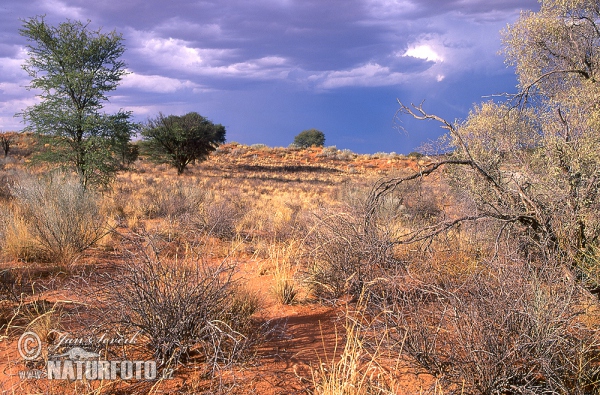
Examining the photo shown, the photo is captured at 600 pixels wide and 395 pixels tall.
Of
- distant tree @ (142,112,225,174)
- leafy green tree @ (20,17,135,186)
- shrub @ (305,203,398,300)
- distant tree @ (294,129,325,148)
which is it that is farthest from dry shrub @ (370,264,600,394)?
distant tree @ (294,129,325,148)

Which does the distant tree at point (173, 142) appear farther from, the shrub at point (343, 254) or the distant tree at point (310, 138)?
the shrub at point (343, 254)

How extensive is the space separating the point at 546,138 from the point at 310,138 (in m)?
56.7

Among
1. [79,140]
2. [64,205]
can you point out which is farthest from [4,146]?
[64,205]

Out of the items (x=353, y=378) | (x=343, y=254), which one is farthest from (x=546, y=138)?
(x=353, y=378)

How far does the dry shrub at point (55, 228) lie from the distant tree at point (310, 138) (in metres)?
55.6

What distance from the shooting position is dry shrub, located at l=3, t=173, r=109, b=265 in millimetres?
7396

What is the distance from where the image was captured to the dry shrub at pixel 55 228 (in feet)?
24.3

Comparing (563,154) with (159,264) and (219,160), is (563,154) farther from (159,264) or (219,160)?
(219,160)

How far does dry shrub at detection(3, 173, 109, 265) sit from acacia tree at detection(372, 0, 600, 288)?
5.63 m

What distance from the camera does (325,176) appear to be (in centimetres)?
3775

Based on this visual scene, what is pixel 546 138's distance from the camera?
979 cm

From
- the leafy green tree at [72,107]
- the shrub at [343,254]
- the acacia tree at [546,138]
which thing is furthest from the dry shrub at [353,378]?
the leafy green tree at [72,107]

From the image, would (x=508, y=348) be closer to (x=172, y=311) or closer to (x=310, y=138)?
(x=172, y=311)

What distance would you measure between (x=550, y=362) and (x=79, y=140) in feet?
54.5
